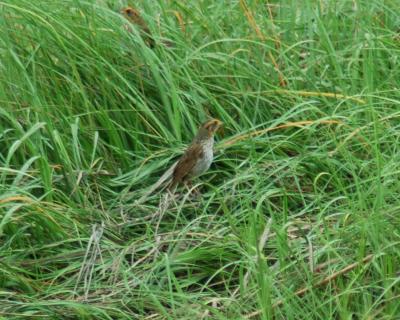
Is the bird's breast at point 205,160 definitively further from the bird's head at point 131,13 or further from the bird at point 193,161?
the bird's head at point 131,13

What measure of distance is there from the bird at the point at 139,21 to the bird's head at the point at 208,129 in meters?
0.60

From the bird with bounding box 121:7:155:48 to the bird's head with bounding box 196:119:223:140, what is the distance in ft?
1.97

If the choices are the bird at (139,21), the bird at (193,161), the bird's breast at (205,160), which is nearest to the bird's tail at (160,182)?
the bird at (193,161)

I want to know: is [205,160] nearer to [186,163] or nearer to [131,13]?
[186,163]

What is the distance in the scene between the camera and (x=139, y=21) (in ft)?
20.8

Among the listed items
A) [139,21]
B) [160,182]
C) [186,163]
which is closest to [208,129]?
[186,163]

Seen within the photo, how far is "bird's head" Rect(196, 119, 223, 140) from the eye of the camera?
19.0 feet

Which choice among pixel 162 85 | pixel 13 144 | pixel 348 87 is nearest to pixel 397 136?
pixel 348 87

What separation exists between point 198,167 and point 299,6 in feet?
4.91

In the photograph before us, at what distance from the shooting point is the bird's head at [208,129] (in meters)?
5.79

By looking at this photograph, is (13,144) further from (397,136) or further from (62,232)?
(397,136)

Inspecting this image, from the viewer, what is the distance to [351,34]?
21.7 ft

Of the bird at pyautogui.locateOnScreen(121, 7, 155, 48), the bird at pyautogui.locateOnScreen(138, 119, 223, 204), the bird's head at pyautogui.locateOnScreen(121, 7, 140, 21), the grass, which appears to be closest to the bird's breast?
the bird at pyautogui.locateOnScreen(138, 119, 223, 204)

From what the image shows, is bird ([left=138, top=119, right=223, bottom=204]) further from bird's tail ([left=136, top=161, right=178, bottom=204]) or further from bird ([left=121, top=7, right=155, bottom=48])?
bird ([left=121, top=7, right=155, bottom=48])
